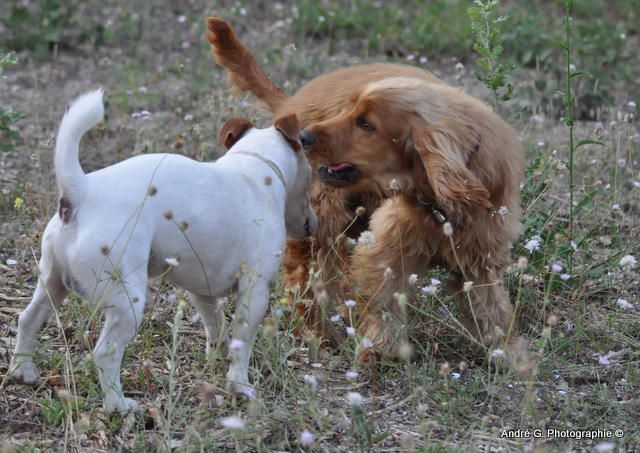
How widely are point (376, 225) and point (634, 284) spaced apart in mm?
1338

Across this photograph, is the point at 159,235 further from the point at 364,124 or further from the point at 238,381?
the point at 364,124

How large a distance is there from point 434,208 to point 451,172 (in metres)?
0.28

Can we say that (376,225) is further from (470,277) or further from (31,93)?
(31,93)

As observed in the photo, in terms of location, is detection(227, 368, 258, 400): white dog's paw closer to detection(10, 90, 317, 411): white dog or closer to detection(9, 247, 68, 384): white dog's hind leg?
detection(10, 90, 317, 411): white dog

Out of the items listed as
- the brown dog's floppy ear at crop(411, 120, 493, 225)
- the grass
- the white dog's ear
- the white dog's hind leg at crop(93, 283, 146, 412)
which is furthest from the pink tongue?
the white dog's hind leg at crop(93, 283, 146, 412)

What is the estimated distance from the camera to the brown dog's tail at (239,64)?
4.62 m

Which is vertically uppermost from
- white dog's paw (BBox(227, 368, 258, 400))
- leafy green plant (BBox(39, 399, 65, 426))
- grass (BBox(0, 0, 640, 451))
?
white dog's paw (BBox(227, 368, 258, 400))

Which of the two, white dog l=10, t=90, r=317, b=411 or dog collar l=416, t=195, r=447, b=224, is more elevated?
white dog l=10, t=90, r=317, b=411

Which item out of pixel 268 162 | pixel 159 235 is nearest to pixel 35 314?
pixel 159 235

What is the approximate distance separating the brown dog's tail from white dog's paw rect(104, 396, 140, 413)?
198 centimetres

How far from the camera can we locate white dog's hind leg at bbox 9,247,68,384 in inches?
125

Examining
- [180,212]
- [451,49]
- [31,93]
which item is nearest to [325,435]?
[180,212]

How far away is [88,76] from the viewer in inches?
293

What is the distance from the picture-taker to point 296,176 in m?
3.83
